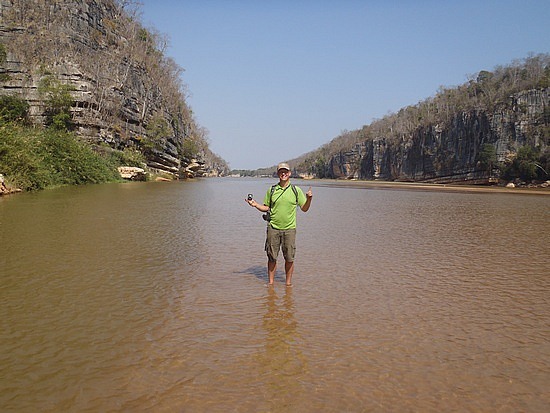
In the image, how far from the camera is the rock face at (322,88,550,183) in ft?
202

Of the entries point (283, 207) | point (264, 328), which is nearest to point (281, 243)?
point (283, 207)

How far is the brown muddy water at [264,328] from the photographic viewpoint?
2.84 meters

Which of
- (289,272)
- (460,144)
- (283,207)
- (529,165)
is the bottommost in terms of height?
(289,272)

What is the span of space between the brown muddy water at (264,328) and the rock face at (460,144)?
201 ft

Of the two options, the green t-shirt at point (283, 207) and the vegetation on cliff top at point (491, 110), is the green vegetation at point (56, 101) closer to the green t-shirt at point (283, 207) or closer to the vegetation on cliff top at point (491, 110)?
the green t-shirt at point (283, 207)

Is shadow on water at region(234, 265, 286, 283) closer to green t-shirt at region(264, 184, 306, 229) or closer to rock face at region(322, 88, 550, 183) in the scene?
green t-shirt at region(264, 184, 306, 229)

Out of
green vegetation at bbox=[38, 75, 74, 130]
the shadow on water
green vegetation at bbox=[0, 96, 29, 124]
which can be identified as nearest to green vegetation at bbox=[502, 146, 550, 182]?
green vegetation at bbox=[38, 75, 74, 130]

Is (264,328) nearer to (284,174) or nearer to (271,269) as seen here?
(271,269)

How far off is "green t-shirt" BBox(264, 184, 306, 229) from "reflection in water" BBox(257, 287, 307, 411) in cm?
131

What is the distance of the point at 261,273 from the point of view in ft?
20.5

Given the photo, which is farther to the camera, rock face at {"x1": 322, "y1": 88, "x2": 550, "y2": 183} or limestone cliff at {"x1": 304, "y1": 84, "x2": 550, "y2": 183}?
rock face at {"x1": 322, "y1": 88, "x2": 550, "y2": 183}

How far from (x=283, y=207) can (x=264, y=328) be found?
6.69 ft

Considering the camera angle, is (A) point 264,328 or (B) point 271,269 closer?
(A) point 264,328

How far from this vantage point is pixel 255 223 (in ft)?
39.2
